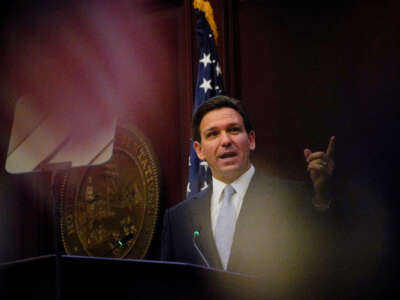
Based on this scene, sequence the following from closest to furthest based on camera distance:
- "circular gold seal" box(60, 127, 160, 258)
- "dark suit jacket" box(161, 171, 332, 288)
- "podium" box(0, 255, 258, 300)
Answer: "podium" box(0, 255, 258, 300) → "dark suit jacket" box(161, 171, 332, 288) → "circular gold seal" box(60, 127, 160, 258)

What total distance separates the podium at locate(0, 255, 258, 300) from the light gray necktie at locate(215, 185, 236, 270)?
2.74ft

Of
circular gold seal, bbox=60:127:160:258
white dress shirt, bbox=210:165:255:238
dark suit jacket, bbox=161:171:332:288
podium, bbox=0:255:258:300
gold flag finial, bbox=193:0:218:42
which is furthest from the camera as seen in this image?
circular gold seal, bbox=60:127:160:258

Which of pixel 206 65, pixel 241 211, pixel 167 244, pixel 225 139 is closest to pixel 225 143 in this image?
pixel 225 139

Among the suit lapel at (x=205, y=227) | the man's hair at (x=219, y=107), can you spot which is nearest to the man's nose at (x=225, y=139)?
the man's hair at (x=219, y=107)

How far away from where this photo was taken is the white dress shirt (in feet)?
6.11

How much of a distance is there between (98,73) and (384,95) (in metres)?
2.22

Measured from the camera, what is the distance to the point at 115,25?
10.9 ft

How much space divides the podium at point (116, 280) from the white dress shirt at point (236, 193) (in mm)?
892

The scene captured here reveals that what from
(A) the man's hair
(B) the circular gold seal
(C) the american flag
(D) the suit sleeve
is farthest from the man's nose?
(B) the circular gold seal

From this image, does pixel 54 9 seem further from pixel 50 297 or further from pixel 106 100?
pixel 50 297

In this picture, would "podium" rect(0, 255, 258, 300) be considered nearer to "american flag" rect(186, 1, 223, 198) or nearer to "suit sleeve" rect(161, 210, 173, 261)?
"suit sleeve" rect(161, 210, 173, 261)

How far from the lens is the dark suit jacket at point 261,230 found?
67.1 inches

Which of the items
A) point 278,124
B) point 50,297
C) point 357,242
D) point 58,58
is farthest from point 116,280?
point 58,58

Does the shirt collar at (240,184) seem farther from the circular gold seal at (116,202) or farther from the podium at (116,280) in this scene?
the circular gold seal at (116,202)
